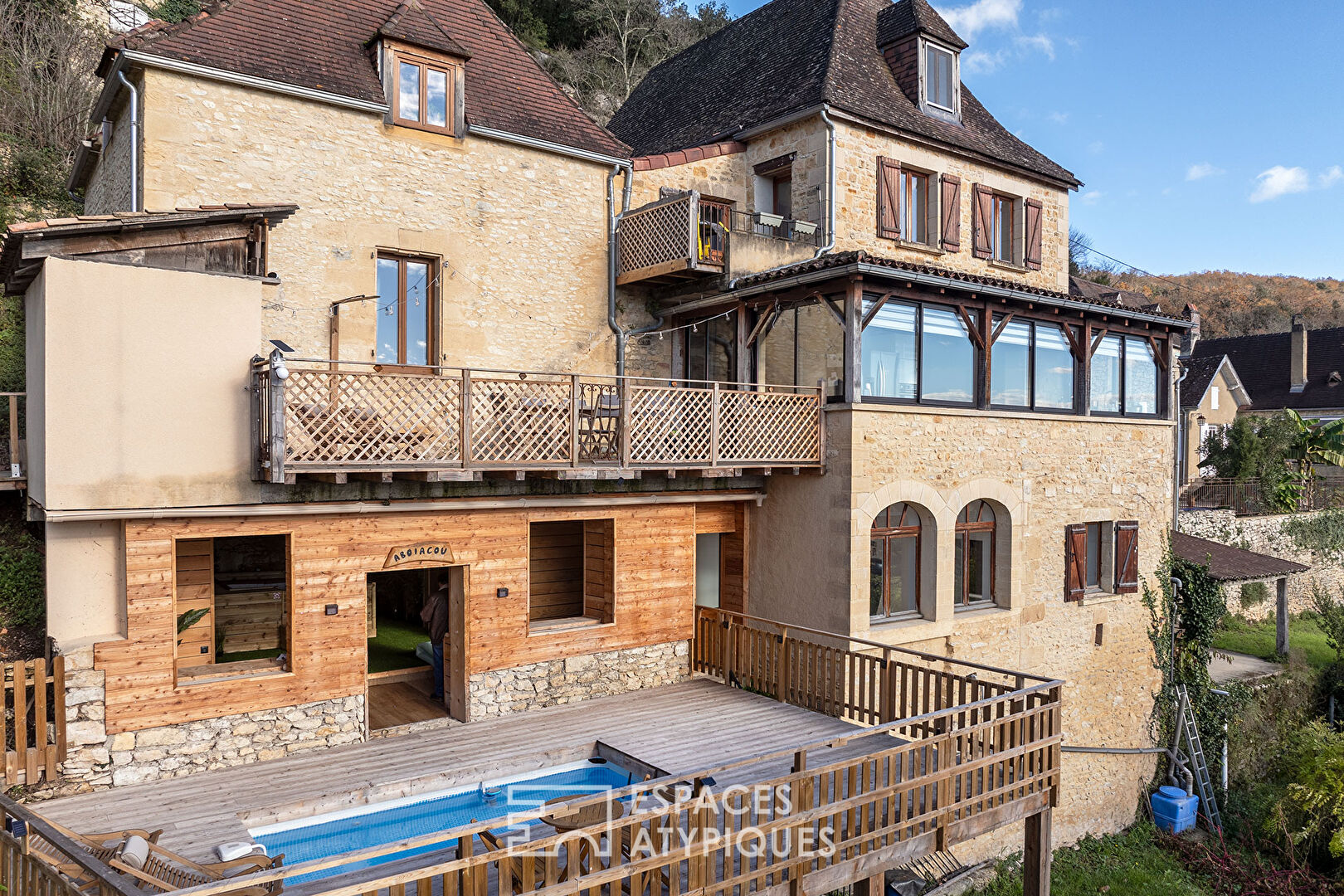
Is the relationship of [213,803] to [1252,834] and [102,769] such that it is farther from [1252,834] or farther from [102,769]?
[1252,834]

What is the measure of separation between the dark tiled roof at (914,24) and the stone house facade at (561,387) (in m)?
0.10

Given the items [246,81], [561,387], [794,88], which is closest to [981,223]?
[794,88]

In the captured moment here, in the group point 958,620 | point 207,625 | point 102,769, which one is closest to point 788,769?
point 958,620

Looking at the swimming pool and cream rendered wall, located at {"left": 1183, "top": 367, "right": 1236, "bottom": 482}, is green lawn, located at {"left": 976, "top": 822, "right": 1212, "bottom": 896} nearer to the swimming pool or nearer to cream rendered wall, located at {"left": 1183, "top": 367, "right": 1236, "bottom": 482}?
the swimming pool

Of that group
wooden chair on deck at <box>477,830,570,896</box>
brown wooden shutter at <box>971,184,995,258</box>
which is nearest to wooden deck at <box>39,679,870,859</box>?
wooden chair on deck at <box>477,830,570,896</box>

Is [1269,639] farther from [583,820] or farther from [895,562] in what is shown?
[583,820]

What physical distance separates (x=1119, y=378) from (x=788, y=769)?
1065 cm

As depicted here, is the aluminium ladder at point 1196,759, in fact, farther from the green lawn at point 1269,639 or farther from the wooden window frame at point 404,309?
the wooden window frame at point 404,309

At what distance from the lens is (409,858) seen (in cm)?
661

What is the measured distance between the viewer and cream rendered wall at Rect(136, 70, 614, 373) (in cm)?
1066

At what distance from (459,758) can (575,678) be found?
2.53 meters

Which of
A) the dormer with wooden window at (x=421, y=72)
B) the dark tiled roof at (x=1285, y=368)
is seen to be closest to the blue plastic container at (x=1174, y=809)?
the dormer with wooden window at (x=421, y=72)

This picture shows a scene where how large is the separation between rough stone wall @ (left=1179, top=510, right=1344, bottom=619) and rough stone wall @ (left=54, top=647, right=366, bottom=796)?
964 inches

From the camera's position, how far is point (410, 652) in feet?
48.9
